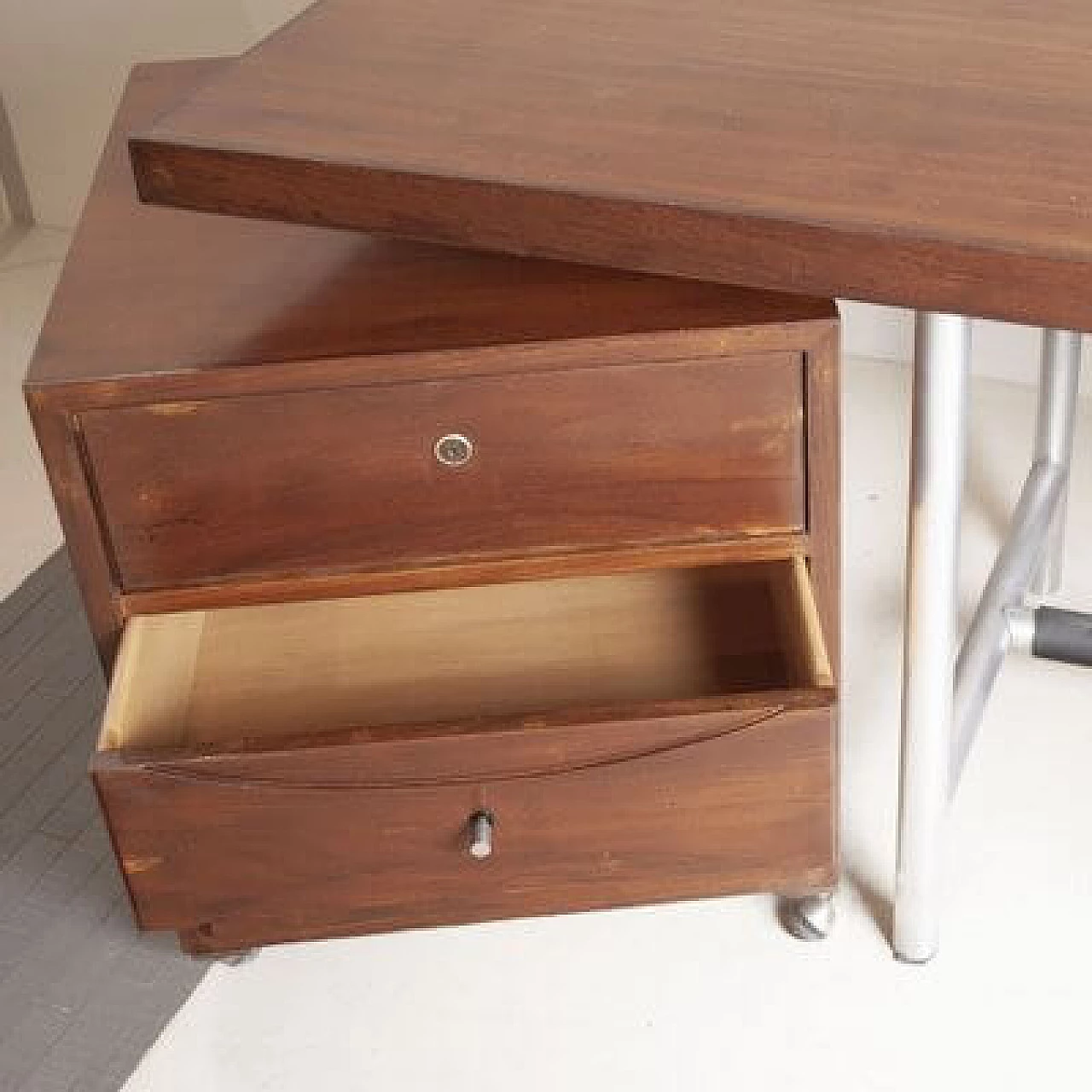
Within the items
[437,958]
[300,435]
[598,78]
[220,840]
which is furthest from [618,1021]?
[598,78]

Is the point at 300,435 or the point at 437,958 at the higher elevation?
the point at 300,435

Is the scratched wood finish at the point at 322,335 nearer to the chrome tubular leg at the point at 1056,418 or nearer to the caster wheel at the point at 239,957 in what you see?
the caster wheel at the point at 239,957

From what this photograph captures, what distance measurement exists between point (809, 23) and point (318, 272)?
328 mm

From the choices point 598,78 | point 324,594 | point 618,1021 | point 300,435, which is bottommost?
point 618,1021

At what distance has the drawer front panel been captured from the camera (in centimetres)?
104

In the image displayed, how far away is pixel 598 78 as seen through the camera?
40.3 inches

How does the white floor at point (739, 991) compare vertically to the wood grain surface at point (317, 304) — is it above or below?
below

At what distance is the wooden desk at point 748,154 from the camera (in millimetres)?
Result: 839

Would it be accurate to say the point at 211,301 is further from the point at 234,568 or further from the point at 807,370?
the point at 807,370

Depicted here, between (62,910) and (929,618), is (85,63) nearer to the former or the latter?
(62,910)

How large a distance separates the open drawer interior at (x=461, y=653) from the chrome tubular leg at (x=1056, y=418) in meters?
0.31

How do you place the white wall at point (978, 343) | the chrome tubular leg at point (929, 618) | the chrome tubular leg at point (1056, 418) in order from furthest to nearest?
1. the white wall at point (978, 343)
2. the chrome tubular leg at point (1056, 418)
3. the chrome tubular leg at point (929, 618)

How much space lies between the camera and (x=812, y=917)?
3.96ft

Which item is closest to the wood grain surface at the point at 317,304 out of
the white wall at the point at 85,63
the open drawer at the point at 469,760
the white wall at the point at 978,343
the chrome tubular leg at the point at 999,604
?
the open drawer at the point at 469,760
